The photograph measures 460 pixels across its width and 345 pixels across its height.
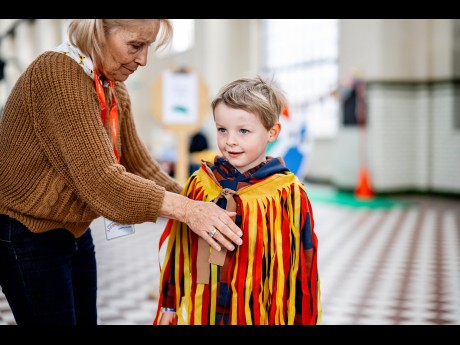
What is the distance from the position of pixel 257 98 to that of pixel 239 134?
12 cm

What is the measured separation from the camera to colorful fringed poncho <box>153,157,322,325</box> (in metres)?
1.67

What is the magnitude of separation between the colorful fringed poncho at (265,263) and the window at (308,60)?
10.4m

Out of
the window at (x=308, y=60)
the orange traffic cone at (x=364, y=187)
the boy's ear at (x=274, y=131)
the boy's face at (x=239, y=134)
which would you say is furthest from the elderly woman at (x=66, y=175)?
the window at (x=308, y=60)

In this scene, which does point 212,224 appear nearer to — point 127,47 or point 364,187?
point 127,47

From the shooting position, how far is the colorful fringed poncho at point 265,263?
5.49 ft

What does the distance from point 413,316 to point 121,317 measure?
192cm

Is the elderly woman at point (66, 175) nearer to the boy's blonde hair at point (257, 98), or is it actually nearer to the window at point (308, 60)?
the boy's blonde hair at point (257, 98)

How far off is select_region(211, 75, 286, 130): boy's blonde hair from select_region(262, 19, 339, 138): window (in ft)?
33.8

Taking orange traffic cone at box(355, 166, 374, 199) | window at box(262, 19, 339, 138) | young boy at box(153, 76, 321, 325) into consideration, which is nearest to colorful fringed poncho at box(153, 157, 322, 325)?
young boy at box(153, 76, 321, 325)

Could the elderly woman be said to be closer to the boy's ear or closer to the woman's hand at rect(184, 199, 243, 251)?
the woman's hand at rect(184, 199, 243, 251)
